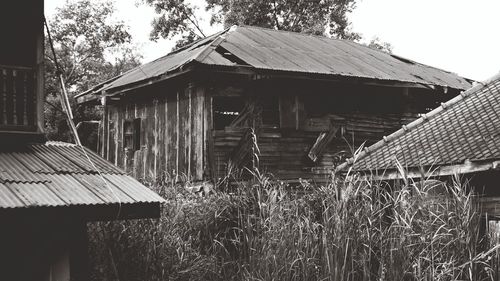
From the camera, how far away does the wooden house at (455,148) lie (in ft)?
29.9

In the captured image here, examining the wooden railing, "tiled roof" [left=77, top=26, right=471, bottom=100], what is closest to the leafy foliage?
"tiled roof" [left=77, top=26, right=471, bottom=100]

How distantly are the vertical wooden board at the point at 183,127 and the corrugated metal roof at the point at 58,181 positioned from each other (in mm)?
7137

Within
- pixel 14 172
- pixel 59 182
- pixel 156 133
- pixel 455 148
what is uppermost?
pixel 156 133

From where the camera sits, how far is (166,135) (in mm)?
14820

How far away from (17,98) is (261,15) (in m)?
21.4

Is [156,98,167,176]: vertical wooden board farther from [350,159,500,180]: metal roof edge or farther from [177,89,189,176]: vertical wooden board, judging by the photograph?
[350,159,500,180]: metal roof edge

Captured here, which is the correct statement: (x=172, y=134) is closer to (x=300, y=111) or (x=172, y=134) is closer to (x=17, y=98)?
(x=300, y=111)

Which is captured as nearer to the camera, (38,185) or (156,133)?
(38,185)

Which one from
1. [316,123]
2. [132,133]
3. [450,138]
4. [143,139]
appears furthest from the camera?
[132,133]

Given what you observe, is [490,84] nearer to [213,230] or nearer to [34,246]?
[213,230]

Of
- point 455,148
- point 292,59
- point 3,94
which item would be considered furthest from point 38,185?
point 292,59

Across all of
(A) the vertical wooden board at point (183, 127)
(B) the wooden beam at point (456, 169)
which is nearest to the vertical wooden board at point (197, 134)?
(A) the vertical wooden board at point (183, 127)

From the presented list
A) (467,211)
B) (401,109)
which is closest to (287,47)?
(401,109)

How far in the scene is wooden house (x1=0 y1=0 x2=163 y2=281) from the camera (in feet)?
17.8
